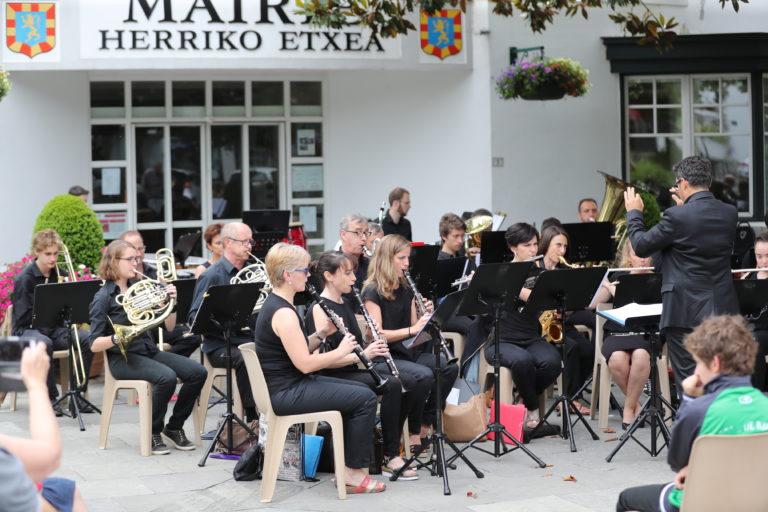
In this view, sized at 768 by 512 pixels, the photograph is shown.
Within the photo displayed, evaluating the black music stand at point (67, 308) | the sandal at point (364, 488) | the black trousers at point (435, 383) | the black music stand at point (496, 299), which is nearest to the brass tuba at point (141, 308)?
the black music stand at point (67, 308)

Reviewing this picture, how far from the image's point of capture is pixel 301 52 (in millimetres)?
13586

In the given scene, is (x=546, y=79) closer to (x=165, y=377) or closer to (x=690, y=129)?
(x=690, y=129)

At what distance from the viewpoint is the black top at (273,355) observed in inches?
267

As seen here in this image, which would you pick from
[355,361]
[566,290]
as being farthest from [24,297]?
[566,290]

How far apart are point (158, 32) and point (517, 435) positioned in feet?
24.8

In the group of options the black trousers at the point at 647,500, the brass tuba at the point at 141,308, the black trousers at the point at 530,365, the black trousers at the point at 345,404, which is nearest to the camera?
the black trousers at the point at 647,500

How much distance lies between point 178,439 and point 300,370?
74.4 inches

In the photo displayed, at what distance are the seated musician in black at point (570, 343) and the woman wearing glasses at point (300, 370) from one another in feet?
8.22

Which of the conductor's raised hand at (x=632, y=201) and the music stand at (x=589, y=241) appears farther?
the music stand at (x=589, y=241)

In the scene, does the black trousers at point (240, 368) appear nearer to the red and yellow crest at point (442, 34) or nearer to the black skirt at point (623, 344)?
the black skirt at point (623, 344)

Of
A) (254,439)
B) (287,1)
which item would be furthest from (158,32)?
(254,439)

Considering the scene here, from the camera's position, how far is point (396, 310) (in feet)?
25.6

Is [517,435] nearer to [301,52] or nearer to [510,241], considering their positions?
[510,241]

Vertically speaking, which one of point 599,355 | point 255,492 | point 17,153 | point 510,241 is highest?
point 17,153
